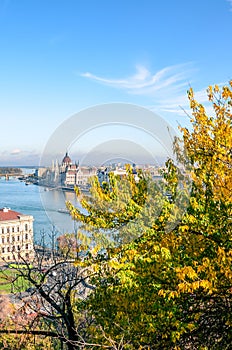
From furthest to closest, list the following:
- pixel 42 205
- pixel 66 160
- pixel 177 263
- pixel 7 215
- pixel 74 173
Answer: pixel 7 215
pixel 42 205
pixel 66 160
pixel 74 173
pixel 177 263

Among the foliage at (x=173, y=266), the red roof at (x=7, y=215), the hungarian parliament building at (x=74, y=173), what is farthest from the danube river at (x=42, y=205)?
the red roof at (x=7, y=215)

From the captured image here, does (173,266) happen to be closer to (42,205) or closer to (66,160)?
(66,160)

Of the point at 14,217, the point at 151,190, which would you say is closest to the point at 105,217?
the point at 151,190

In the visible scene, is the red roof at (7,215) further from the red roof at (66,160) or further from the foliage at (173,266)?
the foliage at (173,266)

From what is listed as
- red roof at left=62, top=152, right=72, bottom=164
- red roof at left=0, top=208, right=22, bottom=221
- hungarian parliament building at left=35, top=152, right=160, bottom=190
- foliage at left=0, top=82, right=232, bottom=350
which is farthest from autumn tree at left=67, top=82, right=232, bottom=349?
red roof at left=0, top=208, right=22, bottom=221

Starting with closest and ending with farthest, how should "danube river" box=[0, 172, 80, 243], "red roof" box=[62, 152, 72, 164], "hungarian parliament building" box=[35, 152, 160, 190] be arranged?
"hungarian parliament building" box=[35, 152, 160, 190] → "red roof" box=[62, 152, 72, 164] → "danube river" box=[0, 172, 80, 243]

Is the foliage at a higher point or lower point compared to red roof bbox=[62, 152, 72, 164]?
lower

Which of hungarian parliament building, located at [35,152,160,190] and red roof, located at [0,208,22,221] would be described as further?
red roof, located at [0,208,22,221]

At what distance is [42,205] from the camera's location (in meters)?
7.55

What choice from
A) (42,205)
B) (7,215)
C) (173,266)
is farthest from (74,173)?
(7,215)

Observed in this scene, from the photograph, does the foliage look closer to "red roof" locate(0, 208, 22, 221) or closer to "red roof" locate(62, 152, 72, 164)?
"red roof" locate(62, 152, 72, 164)

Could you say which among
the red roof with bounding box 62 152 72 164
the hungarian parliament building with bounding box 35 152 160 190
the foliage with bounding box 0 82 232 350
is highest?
the red roof with bounding box 62 152 72 164

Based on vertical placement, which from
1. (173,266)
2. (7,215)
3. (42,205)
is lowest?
(7,215)

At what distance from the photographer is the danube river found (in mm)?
7012
